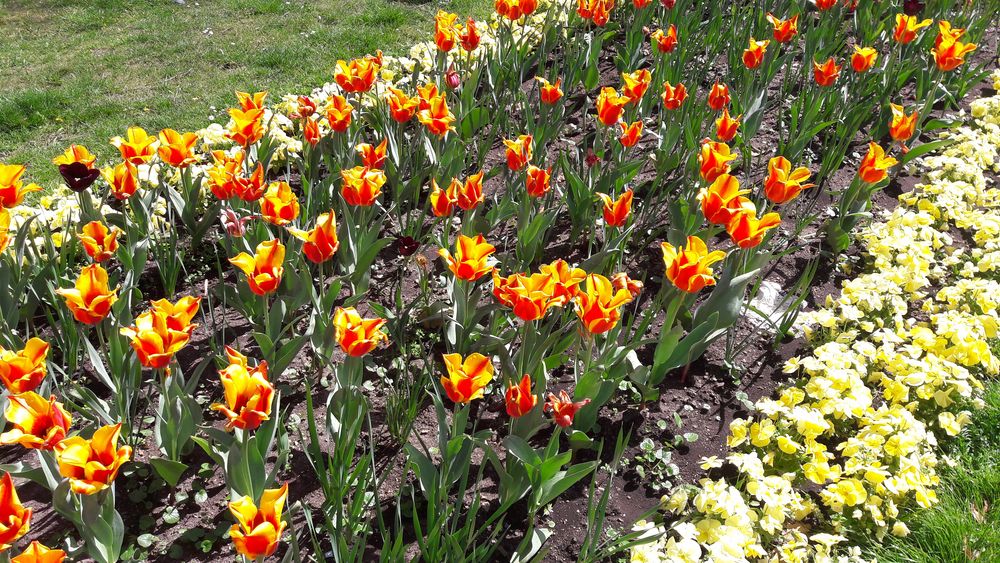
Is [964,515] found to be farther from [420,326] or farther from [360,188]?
[360,188]

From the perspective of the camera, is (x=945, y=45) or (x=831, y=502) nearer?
(x=831, y=502)

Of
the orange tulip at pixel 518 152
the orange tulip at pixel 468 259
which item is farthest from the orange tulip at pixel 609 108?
the orange tulip at pixel 468 259

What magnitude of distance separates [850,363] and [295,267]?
1.80m

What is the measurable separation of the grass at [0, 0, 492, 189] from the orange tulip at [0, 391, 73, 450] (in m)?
2.52

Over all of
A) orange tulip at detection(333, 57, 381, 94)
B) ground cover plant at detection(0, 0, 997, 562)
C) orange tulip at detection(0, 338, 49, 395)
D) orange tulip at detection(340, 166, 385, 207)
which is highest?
orange tulip at detection(333, 57, 381, 94)

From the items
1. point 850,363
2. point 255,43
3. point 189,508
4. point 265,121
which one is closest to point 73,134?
point 265,121

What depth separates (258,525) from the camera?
1375mm

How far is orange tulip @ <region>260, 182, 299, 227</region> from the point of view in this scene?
2160mm

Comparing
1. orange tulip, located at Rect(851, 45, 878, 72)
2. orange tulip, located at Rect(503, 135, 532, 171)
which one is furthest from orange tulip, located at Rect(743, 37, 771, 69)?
orange tulip, located at Rect(503, 135, 532, 171)

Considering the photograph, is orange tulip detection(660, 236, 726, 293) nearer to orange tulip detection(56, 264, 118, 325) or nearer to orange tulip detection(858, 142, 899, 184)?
orange tulip detection(858, 142, 899, 184)

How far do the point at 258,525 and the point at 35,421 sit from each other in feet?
1.65

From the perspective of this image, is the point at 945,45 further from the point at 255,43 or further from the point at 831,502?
the point at 255,43

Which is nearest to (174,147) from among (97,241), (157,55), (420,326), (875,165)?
(97,241)

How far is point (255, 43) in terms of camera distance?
5.26m
